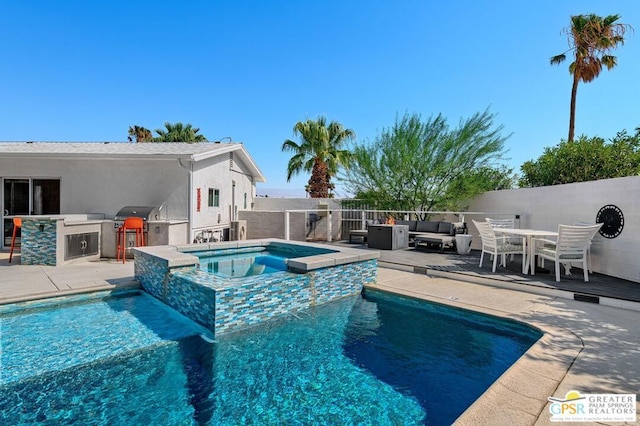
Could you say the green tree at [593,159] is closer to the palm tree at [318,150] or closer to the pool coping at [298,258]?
the palm tree at [318,150]

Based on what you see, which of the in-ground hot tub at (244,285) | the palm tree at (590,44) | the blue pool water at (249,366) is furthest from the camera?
the palm tree at (590,44)

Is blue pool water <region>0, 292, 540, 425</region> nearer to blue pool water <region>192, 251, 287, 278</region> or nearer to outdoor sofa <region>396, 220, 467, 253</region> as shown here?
blue pool water <region>192, 251, 287, 278</region>

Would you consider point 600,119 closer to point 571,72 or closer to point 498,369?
point 571,72

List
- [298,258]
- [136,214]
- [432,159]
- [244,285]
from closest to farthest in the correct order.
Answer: [244,285], [298,258], [136,214], [432,159]

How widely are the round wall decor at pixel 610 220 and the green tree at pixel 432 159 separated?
5619 mm

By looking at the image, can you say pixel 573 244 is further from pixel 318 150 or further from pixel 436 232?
pixel 318 150

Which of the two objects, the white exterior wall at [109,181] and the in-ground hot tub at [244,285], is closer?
the in-ground hot tub at [244,285]

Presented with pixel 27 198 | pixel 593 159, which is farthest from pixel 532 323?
pixel 27 198

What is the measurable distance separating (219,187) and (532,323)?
1029cm

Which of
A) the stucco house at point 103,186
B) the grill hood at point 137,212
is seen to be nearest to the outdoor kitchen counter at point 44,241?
the grill hood at point 137,212

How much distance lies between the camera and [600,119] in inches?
622

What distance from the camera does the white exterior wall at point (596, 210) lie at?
20.0 ft

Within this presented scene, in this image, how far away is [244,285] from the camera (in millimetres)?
4469

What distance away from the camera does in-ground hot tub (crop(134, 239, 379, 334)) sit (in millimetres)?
4348
